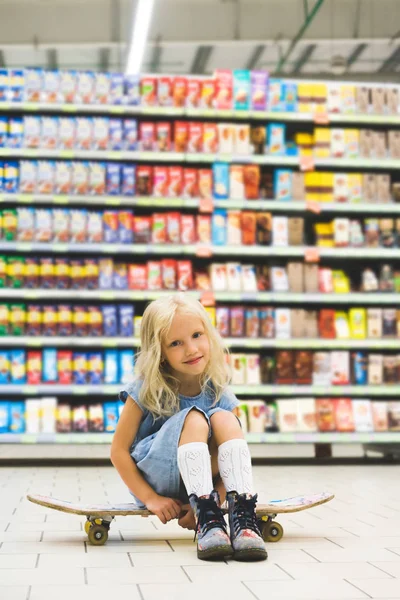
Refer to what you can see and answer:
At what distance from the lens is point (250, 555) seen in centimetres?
226

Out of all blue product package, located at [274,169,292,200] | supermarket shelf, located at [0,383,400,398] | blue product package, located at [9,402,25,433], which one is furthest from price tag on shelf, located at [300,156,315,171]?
blue product package, located at [9,402,25,433]

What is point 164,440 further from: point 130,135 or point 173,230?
point 130,135

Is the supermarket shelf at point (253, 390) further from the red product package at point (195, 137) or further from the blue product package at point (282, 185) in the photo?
the red product package at point (195, 137)

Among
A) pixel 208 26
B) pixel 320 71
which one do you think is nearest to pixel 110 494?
pixel 208 26

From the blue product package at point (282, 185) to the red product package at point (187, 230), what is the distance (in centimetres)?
67

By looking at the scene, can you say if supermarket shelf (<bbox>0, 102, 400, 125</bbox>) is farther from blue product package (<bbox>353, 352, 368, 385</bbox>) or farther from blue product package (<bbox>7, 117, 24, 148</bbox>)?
blue product package (<bbox>353, 352, 368, 385</bbox>)

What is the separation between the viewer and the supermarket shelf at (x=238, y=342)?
18.3 ft

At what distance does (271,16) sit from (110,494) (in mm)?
8360

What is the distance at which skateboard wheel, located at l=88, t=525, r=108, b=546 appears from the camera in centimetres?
260

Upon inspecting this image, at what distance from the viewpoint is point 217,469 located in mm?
2607

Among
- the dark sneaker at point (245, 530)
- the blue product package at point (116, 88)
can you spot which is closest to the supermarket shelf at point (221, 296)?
the blue product package at point (116, 88)

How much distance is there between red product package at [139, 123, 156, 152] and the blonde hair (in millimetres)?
3278

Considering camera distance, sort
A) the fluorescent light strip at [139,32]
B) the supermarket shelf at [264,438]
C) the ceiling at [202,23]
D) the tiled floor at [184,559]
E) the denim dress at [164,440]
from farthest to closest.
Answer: the ceiling at [202,23] → the fluorescent light strip at [139,32] → the supermarket shelf at [264,438] → the denim dress at [164,440] → the tiled floor at [184,559]

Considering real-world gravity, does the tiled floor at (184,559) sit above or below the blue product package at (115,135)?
below
